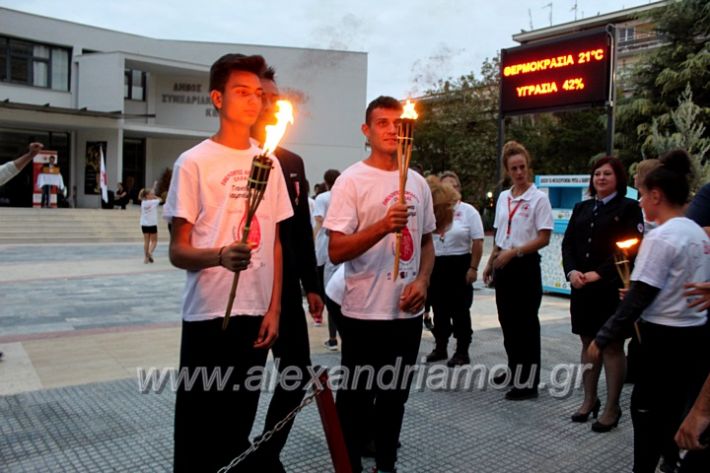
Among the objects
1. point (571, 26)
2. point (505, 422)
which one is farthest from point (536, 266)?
point (571, 26)

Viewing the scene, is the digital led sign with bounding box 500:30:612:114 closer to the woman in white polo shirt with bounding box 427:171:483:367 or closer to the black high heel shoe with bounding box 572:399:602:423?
the woman in white polo shirt with bounding box 427:171:483:367

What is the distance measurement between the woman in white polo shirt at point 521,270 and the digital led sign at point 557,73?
20.9 ft

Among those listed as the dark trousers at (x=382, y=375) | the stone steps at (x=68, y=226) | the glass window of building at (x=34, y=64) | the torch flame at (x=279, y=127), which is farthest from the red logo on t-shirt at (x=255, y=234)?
the glass window of building at (x=34, y=64)

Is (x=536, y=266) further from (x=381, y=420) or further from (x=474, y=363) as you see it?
(x=381, y=420)

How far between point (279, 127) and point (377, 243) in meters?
1.04

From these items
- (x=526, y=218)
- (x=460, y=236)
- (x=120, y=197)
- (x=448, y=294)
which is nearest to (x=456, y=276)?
(x=448, y=294)

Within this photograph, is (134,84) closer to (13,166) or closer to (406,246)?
(13,166)

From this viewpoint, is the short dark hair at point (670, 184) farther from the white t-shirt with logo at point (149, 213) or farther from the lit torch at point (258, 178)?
the white t-shirt with logo at point (149, 213)

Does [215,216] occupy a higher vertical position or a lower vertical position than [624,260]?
higher

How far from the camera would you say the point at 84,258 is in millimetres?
16531

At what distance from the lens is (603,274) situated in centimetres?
438

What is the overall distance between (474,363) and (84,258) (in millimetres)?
13399

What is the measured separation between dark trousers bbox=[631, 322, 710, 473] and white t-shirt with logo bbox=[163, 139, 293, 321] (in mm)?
2045

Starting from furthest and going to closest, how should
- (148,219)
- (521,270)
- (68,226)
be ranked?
1. (68,226)
2. (148,219)
3. (521,270)
